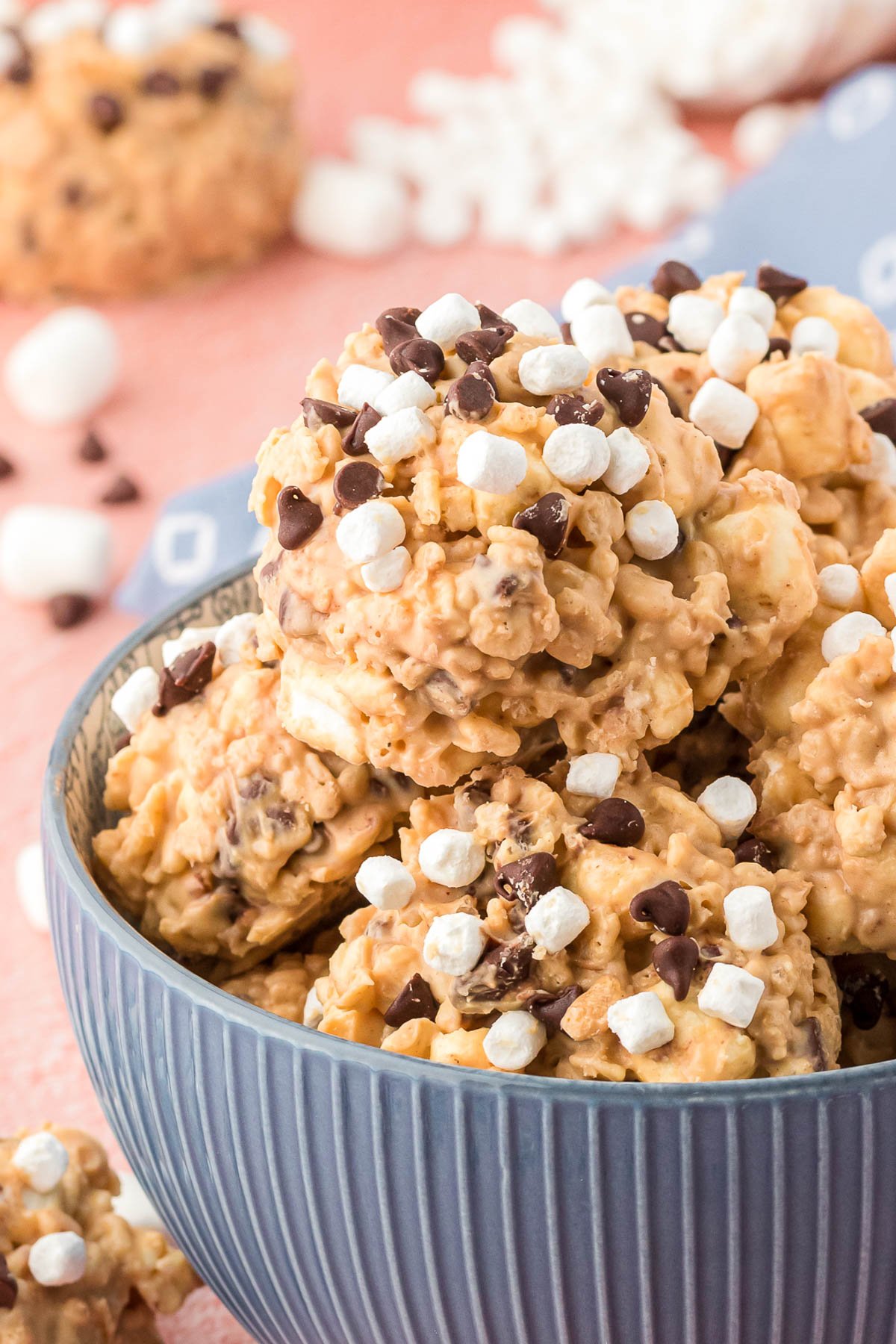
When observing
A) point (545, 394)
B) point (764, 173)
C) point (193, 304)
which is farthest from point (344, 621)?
point (193, 304)

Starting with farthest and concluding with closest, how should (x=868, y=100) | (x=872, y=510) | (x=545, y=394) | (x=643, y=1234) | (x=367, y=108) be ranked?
(x=367, y=108) → (x=868, y=100) → (x=872, y=510) → (x=545, y=394) → (x=643, y=1234)

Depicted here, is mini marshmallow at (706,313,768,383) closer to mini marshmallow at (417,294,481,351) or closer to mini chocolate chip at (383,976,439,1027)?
mini marshmallow at (417,294,481,351)

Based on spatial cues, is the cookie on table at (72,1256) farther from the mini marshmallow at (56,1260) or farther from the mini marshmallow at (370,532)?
the mini marshmallow at (370,532)

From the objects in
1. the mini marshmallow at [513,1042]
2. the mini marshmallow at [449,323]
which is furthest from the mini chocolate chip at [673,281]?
the mini marshmallow at [513,1042]

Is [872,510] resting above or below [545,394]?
below

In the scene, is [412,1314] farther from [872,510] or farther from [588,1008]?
[872,510]

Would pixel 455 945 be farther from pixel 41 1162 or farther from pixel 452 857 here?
pixel 41 1162

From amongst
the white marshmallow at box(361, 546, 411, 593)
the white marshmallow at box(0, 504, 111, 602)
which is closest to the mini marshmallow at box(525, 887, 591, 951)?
the white marshmallow at box(361, 546, 411, 593)
